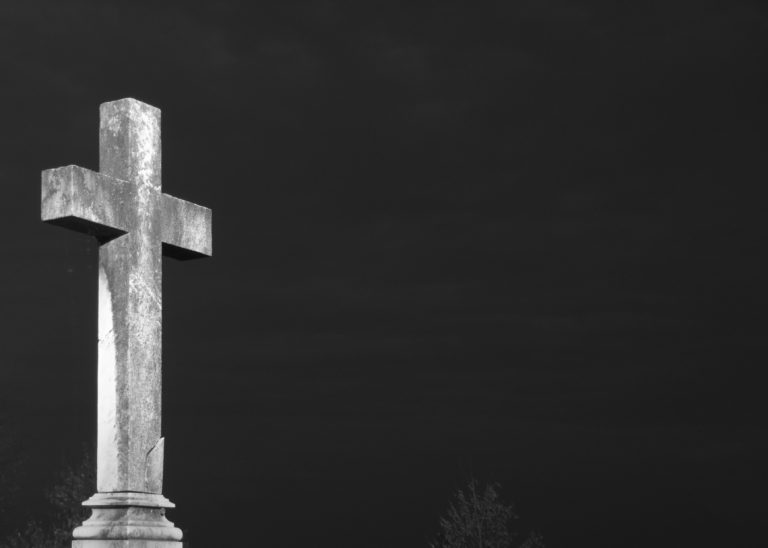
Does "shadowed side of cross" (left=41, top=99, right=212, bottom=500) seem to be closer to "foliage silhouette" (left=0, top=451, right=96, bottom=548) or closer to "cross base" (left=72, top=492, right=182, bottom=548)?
"cross base" (left=72, top=492, right=182, bottom=548)

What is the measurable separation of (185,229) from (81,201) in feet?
3.44

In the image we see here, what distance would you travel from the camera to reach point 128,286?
844 centimetres

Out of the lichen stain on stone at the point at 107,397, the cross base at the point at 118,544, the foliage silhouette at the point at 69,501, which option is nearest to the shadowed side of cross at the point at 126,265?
the lichen stain on stone at the point at 107,397

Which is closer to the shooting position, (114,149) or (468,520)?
(114,149)

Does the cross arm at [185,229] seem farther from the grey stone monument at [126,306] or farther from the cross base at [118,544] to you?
the cross base at [118,544]

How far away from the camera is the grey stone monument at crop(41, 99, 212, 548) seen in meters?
8.05

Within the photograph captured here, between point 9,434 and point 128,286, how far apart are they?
4141cm

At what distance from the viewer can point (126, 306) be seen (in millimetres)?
8398

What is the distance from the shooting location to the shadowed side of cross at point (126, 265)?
8188 mm

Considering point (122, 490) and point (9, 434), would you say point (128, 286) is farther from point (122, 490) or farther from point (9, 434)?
point (9, 434)

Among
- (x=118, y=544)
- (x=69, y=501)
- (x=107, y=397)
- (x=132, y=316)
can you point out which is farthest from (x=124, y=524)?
(x=69, y=501)

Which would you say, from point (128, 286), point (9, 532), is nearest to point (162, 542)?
point (128, 286)

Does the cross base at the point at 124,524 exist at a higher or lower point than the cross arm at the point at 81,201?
lower

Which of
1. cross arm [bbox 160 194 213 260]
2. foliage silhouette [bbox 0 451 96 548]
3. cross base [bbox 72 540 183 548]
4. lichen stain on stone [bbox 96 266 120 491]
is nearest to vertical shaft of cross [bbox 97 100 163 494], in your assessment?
lichen stain on stone [bbox 96 266 120 491]
